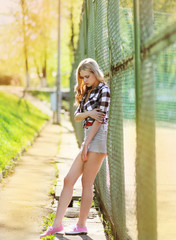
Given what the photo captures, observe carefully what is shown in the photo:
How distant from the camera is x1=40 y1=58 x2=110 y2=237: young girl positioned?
12.5ft

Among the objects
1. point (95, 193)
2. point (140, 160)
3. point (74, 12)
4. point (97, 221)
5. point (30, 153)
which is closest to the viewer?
point (140, 160)

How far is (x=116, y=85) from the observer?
3.71 metres

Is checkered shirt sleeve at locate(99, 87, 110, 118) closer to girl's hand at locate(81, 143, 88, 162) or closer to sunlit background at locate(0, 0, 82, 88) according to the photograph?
girl's hand at locate(81, 143, 88, 162)

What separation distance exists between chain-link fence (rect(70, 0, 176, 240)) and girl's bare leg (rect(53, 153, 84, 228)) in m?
0.33

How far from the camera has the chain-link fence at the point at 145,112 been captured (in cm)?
215

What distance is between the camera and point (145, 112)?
2.53m

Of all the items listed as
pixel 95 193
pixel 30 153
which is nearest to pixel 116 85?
pixel 95 193

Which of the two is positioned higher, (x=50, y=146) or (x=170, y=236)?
(x=170, y=236)

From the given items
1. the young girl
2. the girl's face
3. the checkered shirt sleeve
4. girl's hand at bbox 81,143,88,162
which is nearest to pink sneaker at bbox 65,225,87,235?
the young girl

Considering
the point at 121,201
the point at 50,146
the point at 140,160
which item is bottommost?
the point at 50,146

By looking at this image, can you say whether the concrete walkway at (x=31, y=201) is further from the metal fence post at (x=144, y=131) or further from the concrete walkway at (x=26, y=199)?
the metal fence post at (x=144, y=131)

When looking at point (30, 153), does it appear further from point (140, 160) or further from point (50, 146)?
point (140, 160)

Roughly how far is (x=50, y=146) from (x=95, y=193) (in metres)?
6.65

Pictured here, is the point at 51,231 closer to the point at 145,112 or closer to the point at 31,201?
the point at 31,201
